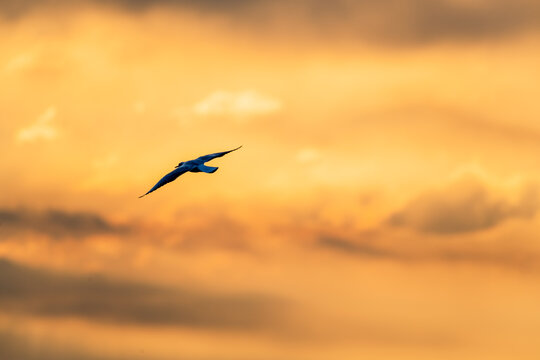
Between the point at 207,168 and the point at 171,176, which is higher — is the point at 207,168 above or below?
below

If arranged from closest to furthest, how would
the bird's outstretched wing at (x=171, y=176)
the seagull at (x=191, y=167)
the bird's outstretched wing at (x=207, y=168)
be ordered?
the bird's outstretched wing at (x=207, y=168), the seagull at (x=191, y=167), the bird's outstretched wing at (x=171, y=176)

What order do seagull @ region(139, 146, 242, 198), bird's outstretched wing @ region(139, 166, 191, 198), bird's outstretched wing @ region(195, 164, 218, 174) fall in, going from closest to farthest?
bird's outstretched wing @ region(195, 164, 218, 174), seagull @ region(139, 146, 242, 198), bird's outstretched wing @ region(139, 166, 191, 198)

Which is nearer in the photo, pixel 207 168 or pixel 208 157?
pixel 207 168

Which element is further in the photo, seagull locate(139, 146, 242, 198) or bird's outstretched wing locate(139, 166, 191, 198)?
bird's outstretched wing locate(139, 166, 191, 198)

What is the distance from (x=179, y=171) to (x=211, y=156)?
6225 mm

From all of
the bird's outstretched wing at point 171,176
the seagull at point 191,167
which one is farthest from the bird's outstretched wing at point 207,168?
the bird's outstretched wing at point 171,176

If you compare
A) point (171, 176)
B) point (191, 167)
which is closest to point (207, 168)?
point (191, 167)

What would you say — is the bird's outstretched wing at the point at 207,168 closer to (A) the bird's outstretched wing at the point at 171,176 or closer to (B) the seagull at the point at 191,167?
(B) the seagull at the point at 191,167

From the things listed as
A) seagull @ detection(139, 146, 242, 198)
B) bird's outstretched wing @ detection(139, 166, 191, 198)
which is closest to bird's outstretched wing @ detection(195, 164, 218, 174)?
seagull @ detection(139, 146, 242, 198)

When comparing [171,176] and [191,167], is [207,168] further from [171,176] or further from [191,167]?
[171,176]

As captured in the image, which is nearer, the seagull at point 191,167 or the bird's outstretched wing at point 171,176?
the seagull at point 191,167

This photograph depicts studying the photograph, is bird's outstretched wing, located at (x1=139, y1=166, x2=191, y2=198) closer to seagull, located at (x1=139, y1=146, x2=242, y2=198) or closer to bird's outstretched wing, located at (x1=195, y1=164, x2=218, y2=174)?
seagull, located at (x1=139, y1=146, x2=242, y2=198)

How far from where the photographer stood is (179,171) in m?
130

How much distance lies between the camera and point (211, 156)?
429ft
